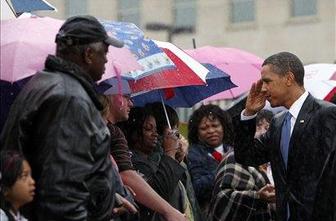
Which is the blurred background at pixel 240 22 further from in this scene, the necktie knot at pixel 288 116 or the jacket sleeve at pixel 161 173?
the necktie knot at pixel 288 116

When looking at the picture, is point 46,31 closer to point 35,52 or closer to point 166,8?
point 35,52

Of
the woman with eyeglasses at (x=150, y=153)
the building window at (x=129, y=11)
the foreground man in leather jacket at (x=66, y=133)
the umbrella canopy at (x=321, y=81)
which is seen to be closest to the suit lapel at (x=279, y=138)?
the woman with eyeglasses at (x=150, y=153)

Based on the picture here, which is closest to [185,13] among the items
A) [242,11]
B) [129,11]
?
[242,11]

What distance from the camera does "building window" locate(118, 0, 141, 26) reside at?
30922 mm

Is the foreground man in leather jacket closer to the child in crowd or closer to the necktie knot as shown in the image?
the child in crowd

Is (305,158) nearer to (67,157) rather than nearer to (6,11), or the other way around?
(6,11)

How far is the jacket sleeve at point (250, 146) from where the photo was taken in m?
6.07

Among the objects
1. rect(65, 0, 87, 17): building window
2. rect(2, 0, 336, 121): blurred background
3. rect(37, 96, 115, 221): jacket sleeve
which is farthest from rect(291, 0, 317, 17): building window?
rect(37, 96, 115, 221): jacket sleeve

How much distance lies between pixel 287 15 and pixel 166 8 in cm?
432

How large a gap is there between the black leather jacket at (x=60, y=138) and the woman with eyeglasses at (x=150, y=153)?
1838 mm

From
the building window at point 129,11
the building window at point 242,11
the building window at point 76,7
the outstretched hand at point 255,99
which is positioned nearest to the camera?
the outstretched hand at point 255,99

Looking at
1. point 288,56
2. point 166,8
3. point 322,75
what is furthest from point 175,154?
point 166,8

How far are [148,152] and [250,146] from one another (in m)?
0.71

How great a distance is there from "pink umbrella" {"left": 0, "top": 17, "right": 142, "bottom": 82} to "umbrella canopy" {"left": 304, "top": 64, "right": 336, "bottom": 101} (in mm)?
5022
